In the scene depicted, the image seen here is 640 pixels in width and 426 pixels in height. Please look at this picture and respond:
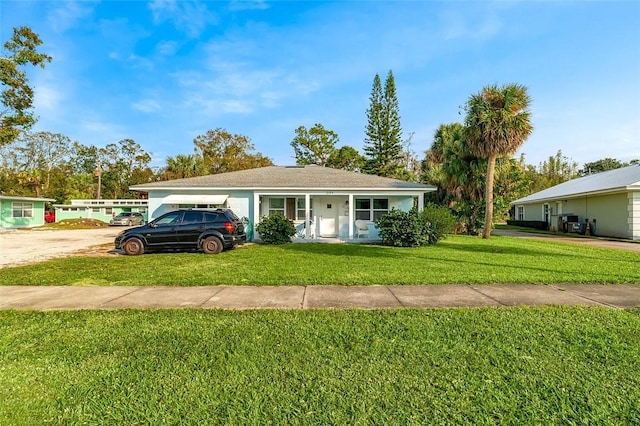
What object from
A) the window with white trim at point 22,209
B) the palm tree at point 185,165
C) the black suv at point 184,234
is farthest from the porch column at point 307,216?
the window with white trim at point 22,209

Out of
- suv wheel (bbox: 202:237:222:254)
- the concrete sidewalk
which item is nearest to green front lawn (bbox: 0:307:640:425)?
the concrete sidewalk

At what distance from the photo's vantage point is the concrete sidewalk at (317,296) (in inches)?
202

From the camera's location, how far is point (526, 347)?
137 inches

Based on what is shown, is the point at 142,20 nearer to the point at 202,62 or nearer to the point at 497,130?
the point at 202,62

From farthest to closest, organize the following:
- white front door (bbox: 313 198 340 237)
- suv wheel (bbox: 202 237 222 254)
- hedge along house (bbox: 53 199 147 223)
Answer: hedge along house (bbox: 53 199 147 223)
white front door (bbox: 313 198 340 237)
suv wheel (bbox: 202 237 222 254)

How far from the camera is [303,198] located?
1664 cm

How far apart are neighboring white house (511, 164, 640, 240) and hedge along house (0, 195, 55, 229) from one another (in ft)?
152

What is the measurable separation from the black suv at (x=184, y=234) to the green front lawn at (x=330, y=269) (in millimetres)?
753

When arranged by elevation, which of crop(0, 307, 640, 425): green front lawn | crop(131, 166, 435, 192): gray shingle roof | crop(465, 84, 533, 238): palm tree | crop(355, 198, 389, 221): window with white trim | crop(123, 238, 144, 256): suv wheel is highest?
crop(465, 84, 533, 238): palm tree

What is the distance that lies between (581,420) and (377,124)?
1445 inches

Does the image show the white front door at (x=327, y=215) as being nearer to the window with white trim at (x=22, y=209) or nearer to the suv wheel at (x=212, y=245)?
the suv wheel at (x=212, y=245)

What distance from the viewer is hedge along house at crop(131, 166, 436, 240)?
15.3 metres

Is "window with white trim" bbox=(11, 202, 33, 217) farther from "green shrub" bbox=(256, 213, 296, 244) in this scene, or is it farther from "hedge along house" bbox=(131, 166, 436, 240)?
"green shrub" bbox=(256, 213, 296, 244)

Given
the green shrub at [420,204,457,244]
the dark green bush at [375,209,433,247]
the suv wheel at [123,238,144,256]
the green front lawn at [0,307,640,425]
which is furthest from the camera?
the green shrub at [420,204,457,244]
